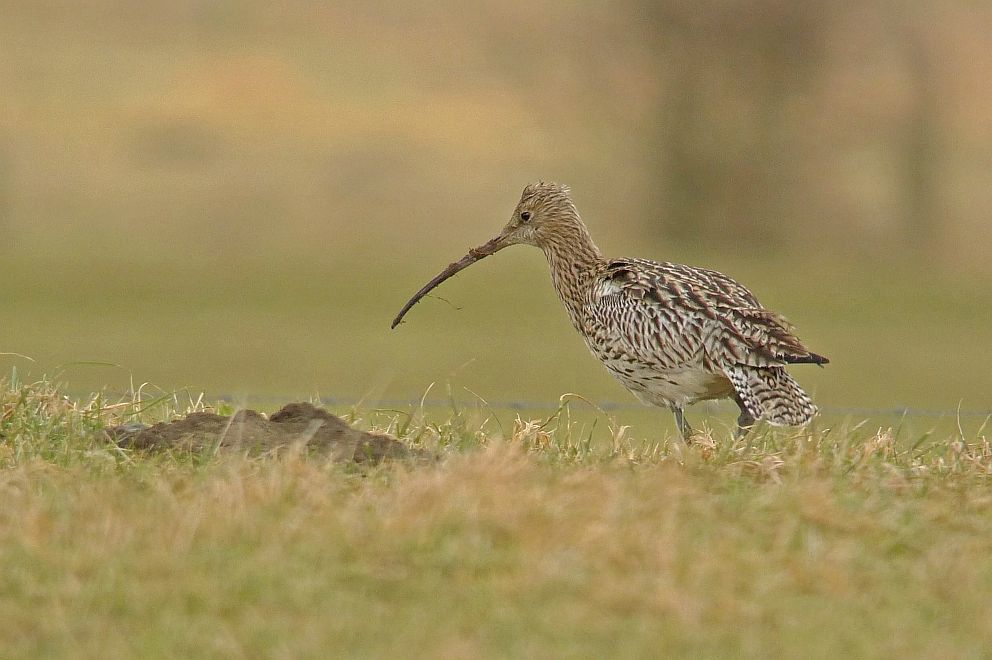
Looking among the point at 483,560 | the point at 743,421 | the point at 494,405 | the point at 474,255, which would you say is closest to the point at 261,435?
the point at 494,405

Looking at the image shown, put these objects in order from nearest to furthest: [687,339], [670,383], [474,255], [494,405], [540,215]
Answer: [687,339] < [670,383] < [494,405] < [540,215] < [474,255]

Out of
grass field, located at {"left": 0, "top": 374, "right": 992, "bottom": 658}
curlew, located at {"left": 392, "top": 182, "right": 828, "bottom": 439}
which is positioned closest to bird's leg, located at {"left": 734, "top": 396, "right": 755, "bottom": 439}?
curlew, located at {"left": 392, "top": 182, "right": 828, "bottom": 439}

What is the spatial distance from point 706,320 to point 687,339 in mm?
146

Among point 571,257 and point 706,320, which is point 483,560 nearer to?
point 706,320

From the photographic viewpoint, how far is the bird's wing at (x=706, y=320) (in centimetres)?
798

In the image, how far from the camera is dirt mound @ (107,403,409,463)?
6.79 metres

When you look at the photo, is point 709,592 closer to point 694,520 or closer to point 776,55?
point 694,520

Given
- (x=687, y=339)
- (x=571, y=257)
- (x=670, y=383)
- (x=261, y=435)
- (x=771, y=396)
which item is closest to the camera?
(x=261, y=435)

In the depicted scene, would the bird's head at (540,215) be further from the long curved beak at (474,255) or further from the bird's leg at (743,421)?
the bird's leg at (743,421)

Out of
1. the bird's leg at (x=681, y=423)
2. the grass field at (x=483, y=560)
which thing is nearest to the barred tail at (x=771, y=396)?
the bird's leg at (x=681, y=423)

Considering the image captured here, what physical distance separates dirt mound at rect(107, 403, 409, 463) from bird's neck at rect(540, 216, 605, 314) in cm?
241

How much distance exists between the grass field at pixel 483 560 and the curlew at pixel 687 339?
135 centimetres

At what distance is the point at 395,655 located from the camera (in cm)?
429

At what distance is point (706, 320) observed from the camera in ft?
26.6
